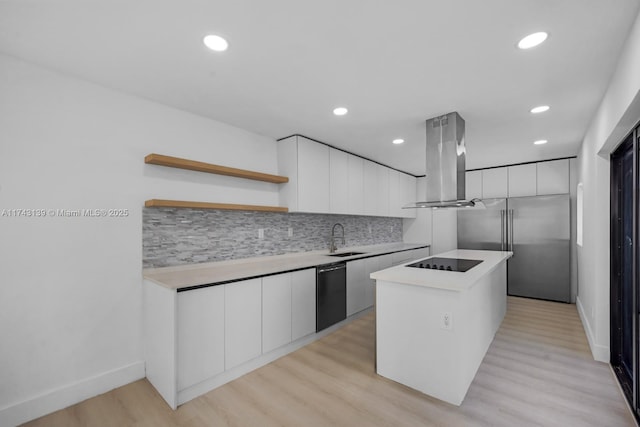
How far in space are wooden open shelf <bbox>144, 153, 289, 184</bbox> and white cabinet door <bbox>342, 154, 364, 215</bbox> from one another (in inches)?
48.6

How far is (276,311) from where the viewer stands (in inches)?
108

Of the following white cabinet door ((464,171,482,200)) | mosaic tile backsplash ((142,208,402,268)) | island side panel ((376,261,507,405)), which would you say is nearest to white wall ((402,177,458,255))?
white cabinet door ((464,171,482,200))

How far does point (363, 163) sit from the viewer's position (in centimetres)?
469

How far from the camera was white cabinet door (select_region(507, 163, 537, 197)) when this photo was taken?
5000 mm

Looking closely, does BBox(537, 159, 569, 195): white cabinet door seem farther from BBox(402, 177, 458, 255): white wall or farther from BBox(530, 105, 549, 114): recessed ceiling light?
BBox(530, 105, 549, 114): recessed ceiling light

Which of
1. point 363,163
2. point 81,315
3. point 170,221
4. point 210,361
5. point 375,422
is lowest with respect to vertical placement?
point 375,422

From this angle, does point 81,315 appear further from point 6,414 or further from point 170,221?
point 170,221

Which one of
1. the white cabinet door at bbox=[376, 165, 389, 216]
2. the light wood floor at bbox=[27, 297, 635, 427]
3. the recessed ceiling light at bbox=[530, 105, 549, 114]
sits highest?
the recessed ceiling light at bbox=[530, 105, 549, 114]

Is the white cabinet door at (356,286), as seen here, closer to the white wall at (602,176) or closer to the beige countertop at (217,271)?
the beige countertop at (217,271)

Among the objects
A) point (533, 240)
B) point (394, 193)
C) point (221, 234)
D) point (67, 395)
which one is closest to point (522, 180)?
point (533, 240)

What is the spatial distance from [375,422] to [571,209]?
4.70 metres

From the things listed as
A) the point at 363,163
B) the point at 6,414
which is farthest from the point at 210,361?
the point at 363,163

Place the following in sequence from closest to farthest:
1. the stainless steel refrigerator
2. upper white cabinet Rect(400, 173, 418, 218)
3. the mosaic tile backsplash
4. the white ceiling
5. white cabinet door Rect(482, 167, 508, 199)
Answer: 1. the white ceiling
2. the mosaic tile backsplash
3. the stainless steel refrigerator
4. white cabinet door Rect(482, 167, 508, 199)
5. upper white cabinet Rect(400, 173, 418, 218)

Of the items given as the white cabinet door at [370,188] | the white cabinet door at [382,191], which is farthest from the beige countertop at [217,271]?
the white cabinet door at [382,191]
